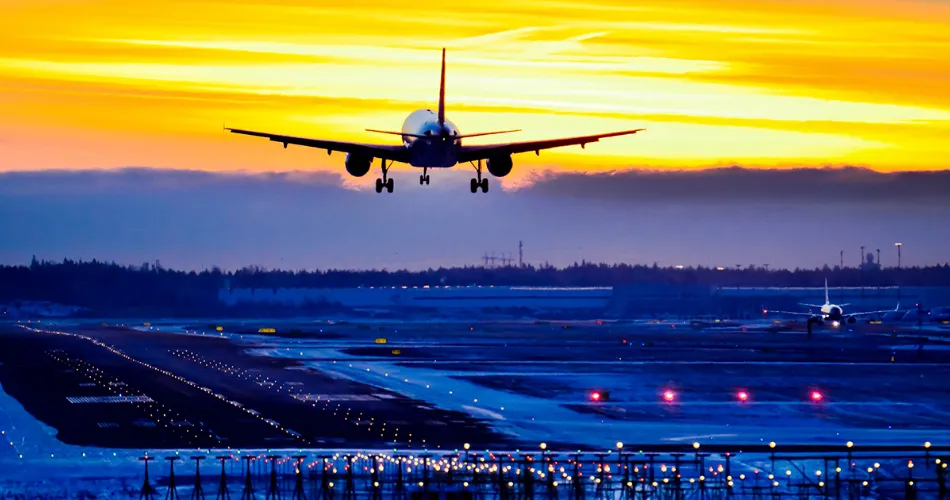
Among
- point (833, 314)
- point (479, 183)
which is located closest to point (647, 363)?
point (479, 183)

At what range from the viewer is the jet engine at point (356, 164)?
311ft

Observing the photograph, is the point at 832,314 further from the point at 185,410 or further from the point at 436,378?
the point at 185,410

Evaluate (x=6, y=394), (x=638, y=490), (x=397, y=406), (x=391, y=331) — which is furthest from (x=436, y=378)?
(x=391, y=331)

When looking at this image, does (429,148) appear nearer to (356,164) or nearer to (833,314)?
(356,164)

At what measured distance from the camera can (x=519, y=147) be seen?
9200 cm

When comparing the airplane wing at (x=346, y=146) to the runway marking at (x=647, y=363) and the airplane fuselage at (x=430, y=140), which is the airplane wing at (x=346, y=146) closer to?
the airplane fuselage at (x=430, y=140)

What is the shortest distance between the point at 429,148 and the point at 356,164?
33.6ft

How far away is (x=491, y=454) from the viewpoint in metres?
58.0

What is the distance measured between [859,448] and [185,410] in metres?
33.9

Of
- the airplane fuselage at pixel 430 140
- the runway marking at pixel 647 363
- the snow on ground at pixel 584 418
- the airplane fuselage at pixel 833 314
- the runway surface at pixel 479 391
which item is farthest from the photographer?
the airplane fuselage at pixel 833 314

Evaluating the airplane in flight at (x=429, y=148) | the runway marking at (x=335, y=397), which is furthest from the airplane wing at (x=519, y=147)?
the runway marking at (x=335, y=397)

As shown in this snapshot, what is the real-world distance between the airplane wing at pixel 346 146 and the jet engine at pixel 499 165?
6.20m

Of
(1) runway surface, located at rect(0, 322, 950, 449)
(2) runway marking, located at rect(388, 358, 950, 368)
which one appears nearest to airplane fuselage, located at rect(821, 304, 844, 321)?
(1) runway surface, located at rect(0, 322, 950, 449)

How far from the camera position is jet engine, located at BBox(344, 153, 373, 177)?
94688mm
